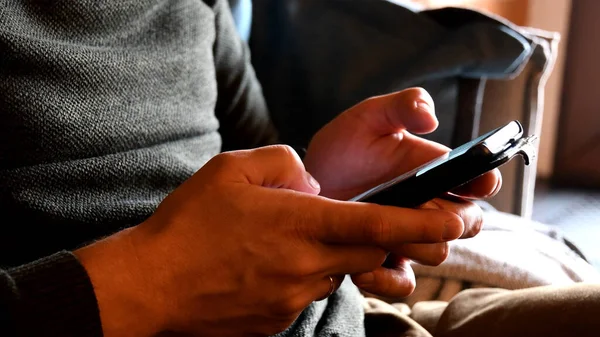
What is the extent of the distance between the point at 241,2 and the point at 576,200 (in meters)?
1.82

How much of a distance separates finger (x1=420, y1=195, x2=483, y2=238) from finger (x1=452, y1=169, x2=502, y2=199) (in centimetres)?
2

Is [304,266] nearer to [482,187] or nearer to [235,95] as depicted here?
[482,187]

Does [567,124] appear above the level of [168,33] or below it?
below

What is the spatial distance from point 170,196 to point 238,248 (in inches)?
2.8

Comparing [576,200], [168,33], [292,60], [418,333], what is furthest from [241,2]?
[576,200]

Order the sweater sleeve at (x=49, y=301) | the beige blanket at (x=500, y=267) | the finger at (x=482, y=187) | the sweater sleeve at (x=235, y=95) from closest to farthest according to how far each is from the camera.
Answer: the sweater sleeve at (x=49, y=301), the finger at (x=482, y=187), the beige blanket at (x=500, y=267), the sweater sleeve at (x=235, y=95)

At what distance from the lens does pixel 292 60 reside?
1102 mm

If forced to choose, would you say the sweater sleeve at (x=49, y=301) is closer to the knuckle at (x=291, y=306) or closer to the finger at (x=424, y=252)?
the knuckle at (x=291, y=306)

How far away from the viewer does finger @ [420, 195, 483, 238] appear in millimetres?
506

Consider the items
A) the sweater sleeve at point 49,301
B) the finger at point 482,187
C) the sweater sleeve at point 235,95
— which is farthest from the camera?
the sweater sleeve at point 235,95

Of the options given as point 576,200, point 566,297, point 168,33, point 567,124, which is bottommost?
point 576,200

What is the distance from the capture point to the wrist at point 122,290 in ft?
1.50

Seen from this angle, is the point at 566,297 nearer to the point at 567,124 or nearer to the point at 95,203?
the point at 95,203

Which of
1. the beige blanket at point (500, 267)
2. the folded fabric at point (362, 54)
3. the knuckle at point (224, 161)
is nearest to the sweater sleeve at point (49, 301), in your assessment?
the knuckle at point (224, 161)
